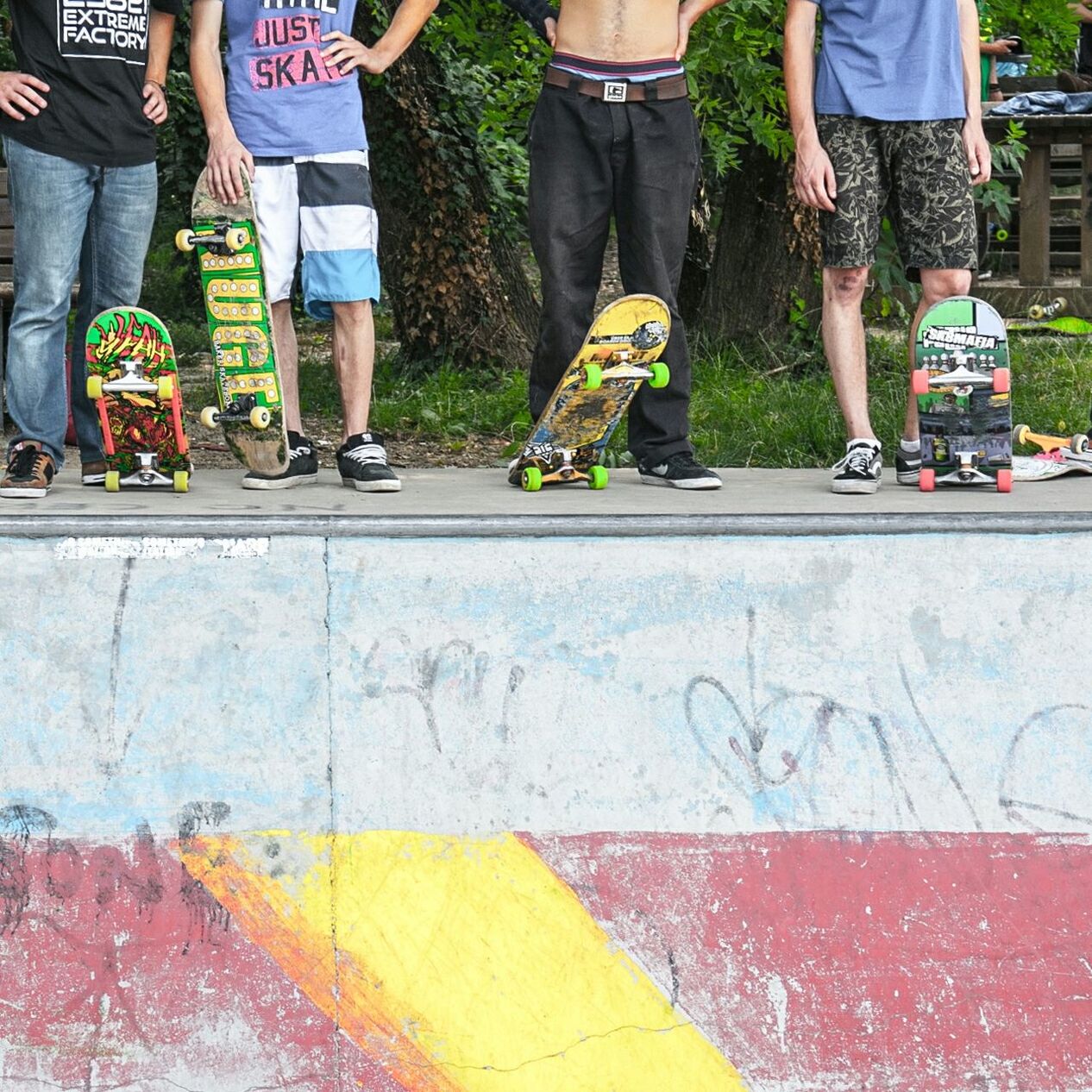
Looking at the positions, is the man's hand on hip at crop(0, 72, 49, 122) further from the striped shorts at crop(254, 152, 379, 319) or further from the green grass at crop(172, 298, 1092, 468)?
the green grass at crop(172, 298, 1092, 468)

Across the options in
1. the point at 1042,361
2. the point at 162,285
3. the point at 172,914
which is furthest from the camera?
the point at 162,285

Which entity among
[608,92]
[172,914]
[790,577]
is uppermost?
[608,92]

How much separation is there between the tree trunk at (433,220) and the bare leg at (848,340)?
491cm

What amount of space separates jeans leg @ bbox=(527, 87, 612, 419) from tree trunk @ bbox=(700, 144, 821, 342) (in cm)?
431

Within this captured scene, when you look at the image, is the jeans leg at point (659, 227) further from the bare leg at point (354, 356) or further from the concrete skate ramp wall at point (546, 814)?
the concrete skate ramp wall at point (546, 814)

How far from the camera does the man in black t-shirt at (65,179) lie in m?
4.36

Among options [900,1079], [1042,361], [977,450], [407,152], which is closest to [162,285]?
[407,152]

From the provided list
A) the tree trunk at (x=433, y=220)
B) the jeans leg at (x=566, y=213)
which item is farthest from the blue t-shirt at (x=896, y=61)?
the tree trunk at (x=433, y=220)

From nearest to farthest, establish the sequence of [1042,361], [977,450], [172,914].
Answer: [172,914], [977,450], [1042,361]

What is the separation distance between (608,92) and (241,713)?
7.67 ft

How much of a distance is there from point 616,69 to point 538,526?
183 centimetres

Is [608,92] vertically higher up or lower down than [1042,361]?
higher up

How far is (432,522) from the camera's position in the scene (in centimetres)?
348

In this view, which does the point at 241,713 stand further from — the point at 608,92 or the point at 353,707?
the point at 608,92
